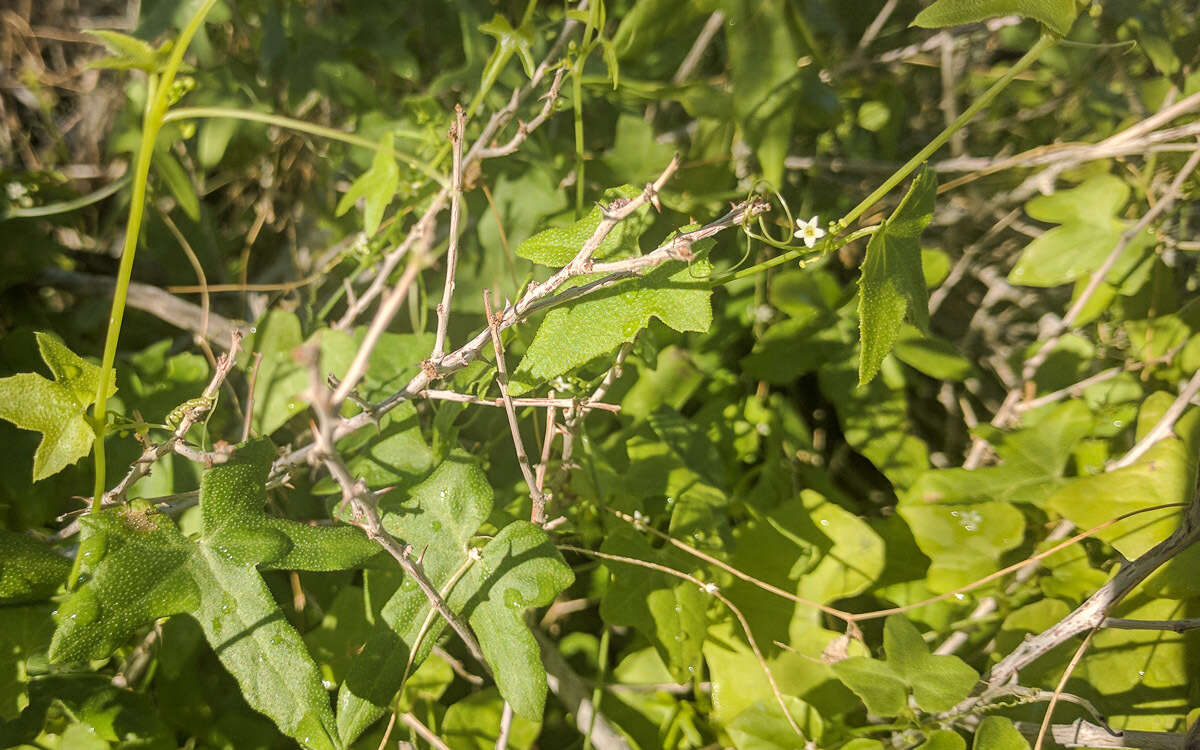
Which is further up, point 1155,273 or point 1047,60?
point 1047,60

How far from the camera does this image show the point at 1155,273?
1.36 m

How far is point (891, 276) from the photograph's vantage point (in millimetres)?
869

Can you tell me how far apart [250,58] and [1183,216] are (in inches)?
79.1

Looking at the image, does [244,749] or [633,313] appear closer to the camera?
[633,313]

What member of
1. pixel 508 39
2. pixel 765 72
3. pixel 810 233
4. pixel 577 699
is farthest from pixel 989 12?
pixel 577 699

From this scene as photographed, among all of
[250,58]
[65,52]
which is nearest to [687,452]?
[250,58]

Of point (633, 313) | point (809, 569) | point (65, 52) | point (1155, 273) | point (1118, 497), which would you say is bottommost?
point (809, 569)

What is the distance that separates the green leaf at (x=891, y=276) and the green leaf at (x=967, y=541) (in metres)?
0.41

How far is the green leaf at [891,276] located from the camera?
0.81 metres

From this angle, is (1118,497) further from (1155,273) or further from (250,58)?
(250,58)

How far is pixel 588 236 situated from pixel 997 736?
2.48ft

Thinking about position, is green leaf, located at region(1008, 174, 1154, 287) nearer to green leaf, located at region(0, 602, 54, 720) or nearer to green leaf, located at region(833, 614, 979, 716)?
green leaf, located at region(833, 614, 979, 716)

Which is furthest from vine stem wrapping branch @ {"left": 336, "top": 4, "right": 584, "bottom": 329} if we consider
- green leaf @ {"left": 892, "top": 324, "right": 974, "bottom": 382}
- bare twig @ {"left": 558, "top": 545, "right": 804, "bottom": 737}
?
green leaf @ {"left": 892, "top": 324, "right": 974, "bottom": 382}

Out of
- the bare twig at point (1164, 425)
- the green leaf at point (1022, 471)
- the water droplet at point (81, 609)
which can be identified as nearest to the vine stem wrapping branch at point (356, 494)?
the water droplet at point (81, 609)
